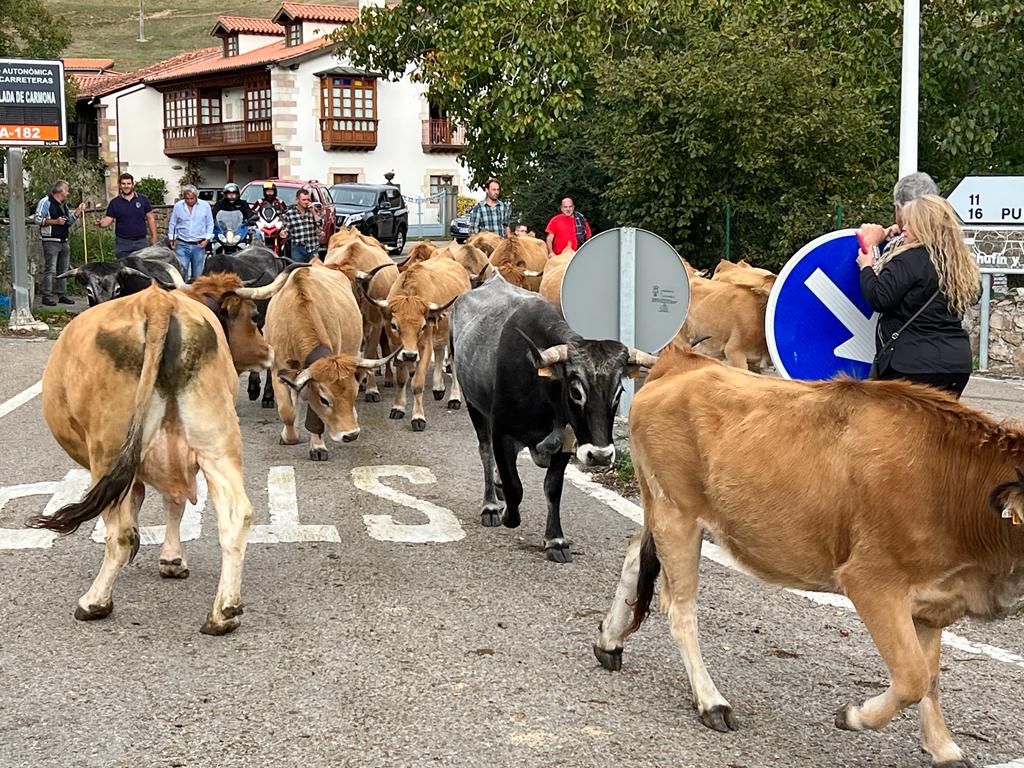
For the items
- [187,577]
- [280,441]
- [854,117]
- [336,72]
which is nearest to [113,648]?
[187,577]

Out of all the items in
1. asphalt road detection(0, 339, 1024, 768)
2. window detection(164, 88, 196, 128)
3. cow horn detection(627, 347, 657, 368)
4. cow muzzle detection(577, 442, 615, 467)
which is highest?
window detection(164, 88, 196, 128)

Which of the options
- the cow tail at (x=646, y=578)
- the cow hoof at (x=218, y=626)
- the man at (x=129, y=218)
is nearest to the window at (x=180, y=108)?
the man at (x=129, y=218)

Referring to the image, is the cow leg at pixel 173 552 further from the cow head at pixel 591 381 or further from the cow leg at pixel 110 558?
the cow head at pixel 591 381

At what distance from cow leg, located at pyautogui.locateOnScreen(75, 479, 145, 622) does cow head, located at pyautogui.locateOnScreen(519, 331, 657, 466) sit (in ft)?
7.88

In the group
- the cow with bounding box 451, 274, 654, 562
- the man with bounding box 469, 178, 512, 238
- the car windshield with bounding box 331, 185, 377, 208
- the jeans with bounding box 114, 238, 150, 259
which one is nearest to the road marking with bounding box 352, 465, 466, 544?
the cow with bounding box 451, 274, 654, 562

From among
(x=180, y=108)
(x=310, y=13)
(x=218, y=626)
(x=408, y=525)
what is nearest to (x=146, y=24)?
(x=180, y=108)

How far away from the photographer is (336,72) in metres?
66.4

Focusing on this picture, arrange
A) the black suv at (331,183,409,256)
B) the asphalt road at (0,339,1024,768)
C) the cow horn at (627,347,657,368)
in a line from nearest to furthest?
1. the asphalt road at (0,339,1024,768)
2. the cow horn at (627,347,657,368)
3. the black suv at (331,183,409,256)

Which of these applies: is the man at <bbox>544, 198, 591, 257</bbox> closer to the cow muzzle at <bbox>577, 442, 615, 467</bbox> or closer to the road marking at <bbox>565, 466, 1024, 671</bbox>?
the road marking at <bbox>565, 466, 1024, 671</bbox>

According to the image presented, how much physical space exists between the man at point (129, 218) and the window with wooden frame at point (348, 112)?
46366 mm

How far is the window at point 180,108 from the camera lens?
73656 mm

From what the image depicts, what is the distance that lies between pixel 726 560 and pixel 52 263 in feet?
59.2

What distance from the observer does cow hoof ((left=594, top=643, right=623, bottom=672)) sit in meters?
5.61

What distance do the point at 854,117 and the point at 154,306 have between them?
16.2 meters
